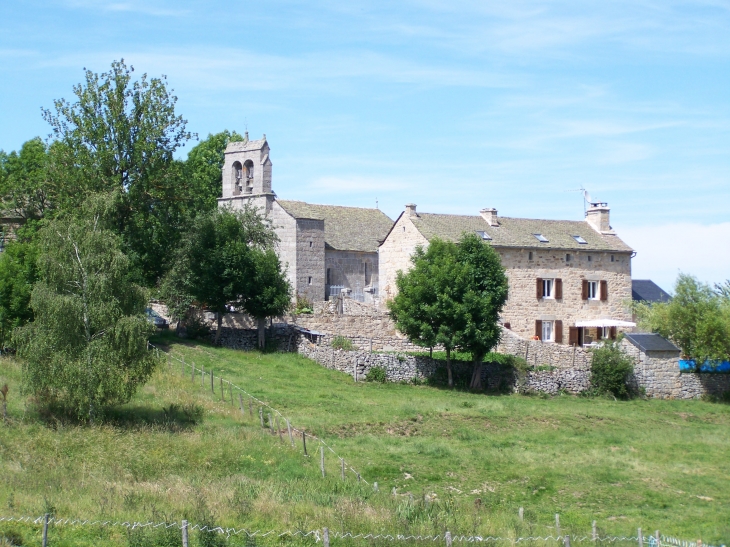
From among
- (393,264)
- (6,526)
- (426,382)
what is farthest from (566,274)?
(6,526)

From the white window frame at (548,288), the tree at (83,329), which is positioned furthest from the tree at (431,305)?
the tree at (83,329)

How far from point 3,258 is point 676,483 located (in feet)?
85.1

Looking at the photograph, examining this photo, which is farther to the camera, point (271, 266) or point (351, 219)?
point (351, 219)

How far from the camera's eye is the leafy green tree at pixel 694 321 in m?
41.4

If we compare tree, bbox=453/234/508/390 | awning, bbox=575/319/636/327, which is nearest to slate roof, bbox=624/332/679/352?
awning, bbox=575/319/636/327

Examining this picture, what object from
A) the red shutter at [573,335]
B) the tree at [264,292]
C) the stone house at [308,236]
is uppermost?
the stone house at [308,236]

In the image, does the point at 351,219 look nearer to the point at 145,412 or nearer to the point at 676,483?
the point at 145,412

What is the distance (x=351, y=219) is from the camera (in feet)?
191

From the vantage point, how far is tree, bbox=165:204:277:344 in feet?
137

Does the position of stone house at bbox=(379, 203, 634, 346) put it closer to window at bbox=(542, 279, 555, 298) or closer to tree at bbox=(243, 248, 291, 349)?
window at bbox=(542, 279, 555, 298)

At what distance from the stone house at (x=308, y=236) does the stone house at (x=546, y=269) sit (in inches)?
152

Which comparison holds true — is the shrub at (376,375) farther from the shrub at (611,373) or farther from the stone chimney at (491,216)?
the stone chimney at (491,216)

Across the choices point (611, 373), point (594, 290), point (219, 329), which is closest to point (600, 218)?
point (594, 290)

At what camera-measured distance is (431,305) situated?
3941 cm
